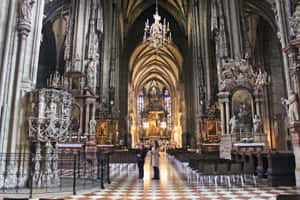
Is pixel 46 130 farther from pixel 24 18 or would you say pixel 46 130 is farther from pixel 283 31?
pixel 283 31

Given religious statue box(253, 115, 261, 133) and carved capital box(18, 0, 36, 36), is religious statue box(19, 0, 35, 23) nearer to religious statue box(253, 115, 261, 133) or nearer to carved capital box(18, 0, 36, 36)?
carved capital box(18, 0, 36, 36)

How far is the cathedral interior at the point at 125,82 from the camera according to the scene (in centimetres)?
602

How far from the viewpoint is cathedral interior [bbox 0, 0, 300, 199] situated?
19.7 feet

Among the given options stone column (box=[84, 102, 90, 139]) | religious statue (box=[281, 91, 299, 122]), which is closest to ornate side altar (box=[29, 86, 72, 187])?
religious statue (box=[281, 91, 299, 122])

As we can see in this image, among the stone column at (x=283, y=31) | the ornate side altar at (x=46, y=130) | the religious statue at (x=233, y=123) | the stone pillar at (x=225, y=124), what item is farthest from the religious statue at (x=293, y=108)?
the ornate side altar at (x=46, y=130)

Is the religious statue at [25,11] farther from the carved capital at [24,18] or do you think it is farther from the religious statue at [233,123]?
the religious statue at [233,123]

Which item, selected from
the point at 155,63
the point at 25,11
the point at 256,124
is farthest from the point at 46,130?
the point at 155,63

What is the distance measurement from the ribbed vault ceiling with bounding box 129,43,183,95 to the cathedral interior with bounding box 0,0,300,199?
1.70 meters

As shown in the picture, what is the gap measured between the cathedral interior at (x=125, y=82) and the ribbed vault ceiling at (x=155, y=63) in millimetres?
1698

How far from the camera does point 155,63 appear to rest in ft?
148

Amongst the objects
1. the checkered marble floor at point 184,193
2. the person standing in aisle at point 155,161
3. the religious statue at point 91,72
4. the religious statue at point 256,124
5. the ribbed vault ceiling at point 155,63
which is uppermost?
the ribbed vault ceiling at point 155,63

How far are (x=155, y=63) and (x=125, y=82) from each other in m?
17.3

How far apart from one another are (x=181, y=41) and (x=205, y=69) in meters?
11.6

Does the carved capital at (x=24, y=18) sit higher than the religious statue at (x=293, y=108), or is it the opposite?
the carved capital at (x=24, y=18)
